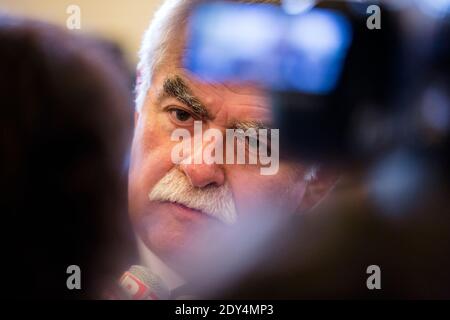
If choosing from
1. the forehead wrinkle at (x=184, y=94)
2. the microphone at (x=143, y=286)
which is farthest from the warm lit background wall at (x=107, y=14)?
the microphone at (x=143, y=286)

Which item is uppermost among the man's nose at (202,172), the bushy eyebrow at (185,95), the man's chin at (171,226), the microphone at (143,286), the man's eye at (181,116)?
the bushy eyebrow at (185,95)

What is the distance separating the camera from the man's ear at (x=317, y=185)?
150 centimetres

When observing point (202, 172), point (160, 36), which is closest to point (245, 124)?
point (202, 172)

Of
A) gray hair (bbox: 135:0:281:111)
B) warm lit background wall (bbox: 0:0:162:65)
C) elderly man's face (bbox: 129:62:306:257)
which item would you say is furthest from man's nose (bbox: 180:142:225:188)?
warm lit background wall (bbox: 0:0:162:65)

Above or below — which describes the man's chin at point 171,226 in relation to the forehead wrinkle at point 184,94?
below

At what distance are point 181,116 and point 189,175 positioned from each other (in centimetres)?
17

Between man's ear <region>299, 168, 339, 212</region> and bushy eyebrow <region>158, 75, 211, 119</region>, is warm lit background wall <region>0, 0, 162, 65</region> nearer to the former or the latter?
bushy eyebrow <region>158, 75, 211, 119</region>

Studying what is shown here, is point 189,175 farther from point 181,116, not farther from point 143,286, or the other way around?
point 143,286

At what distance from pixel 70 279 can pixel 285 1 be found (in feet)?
3.26

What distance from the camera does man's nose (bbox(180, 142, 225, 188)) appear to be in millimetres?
1452

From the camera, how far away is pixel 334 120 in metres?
1.49

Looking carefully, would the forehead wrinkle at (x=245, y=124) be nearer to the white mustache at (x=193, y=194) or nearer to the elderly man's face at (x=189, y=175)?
the elderly man's face at (x=189, y=175)

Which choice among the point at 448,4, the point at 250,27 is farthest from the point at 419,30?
the point at 250,27

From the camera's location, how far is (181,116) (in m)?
1.46
